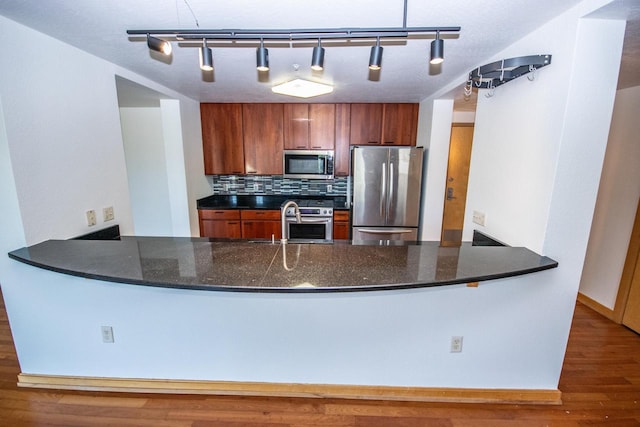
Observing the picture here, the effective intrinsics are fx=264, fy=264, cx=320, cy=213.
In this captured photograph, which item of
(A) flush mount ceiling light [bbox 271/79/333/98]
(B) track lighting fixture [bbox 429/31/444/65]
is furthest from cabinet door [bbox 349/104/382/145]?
(B) track lighting fixture [bbox 429/31/444/65]

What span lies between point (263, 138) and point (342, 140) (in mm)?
1064

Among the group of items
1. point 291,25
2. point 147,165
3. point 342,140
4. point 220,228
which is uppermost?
Answer: point 291,25

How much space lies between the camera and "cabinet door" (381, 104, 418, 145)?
340 cm

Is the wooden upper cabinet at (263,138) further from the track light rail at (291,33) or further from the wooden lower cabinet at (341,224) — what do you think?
the track light rail at (291,33)

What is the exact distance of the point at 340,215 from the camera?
11.2 feet

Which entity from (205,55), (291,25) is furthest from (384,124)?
(205,55)

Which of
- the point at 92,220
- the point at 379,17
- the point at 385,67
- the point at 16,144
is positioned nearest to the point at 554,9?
the point at 379,17

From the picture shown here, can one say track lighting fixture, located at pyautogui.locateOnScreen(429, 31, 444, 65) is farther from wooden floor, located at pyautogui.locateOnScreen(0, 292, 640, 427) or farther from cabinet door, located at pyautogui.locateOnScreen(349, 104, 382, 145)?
cabinet door, located at pyautogui.locateOnScreen(349, 104, 382, 145)

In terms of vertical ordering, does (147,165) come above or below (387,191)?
above

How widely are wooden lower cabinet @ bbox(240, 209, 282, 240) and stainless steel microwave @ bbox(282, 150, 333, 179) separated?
0.61 meters

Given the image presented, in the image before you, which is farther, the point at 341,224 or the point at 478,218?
the point at 341,224

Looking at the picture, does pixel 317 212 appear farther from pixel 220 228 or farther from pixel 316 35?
pixel 316 35

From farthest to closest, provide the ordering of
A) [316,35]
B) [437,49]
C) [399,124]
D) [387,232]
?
[399,124], [387,232], [316,35], [437,49]

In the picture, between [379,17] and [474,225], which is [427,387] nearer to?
[474,225]
